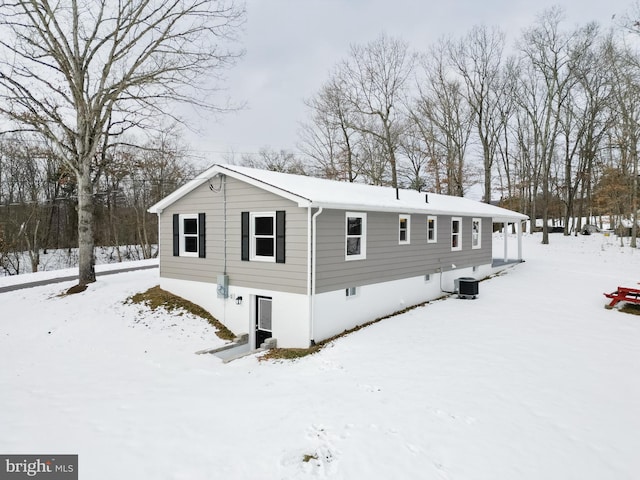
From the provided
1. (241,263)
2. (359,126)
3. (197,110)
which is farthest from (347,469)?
(359,126)

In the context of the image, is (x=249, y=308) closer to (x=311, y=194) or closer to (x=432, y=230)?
(x=311, y=194)

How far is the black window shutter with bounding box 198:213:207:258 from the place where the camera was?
38.2ft

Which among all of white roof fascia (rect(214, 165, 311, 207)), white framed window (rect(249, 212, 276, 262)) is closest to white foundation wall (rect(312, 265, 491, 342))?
white framed window (rect(249, 212, 276, 262))

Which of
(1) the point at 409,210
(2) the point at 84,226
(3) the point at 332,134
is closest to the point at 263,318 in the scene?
(1) the point at 409,210

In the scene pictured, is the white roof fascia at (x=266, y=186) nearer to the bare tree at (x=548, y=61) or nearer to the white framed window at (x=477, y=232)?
the white framed window at (x=477, y=232)

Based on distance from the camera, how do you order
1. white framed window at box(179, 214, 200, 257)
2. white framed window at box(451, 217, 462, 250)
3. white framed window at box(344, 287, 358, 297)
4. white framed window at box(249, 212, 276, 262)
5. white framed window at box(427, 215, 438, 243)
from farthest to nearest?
white framed window at box(451, 217, 462, 250) → white framed window at box(427, 215, 438, 243) → white framed window at box(179, 214, 200, 257) → white framed window at box(344, 287, 358, 297) → white framed window at box(249, 212, 276, 262)

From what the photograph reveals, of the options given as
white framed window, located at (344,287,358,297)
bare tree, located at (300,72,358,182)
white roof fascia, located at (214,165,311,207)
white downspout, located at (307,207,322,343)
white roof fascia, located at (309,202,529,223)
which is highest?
bare tree, located at (300,72,358,182)

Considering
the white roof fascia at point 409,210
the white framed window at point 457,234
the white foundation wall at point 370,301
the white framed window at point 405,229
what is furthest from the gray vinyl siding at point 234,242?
the white framed window at point 457,234

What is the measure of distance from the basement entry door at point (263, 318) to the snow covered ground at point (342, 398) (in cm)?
148

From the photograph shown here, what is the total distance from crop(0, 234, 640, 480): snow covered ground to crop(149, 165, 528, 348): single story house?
105cm

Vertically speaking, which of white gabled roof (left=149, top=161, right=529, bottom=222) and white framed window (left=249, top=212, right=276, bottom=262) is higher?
white gabled roof (left=149, top=161, right=529, bottom=222)

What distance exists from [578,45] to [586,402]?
30.7m

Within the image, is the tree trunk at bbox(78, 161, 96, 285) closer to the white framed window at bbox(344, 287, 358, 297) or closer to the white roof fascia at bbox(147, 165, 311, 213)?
the white roof fascia at bbox(147, 165, 311, 213)

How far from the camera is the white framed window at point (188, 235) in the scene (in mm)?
12164
